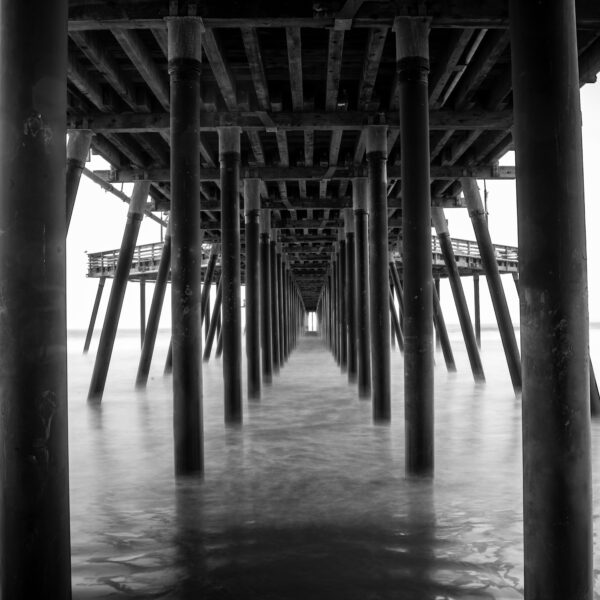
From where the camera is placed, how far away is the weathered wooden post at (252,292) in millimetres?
11766

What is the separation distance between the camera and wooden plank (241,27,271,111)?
7.21 meters

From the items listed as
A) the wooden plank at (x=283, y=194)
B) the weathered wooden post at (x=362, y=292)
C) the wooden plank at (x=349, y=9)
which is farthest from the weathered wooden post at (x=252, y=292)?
the wooden plank at (x=349, y=9)

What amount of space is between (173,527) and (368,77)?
6470 millimetres

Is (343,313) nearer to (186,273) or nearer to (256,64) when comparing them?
(256,64)

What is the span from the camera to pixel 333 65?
26.0 ft

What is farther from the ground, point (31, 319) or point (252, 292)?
point (252, 292)

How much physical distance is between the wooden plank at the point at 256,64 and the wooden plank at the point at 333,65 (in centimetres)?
89

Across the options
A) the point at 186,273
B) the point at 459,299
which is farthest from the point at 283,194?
the point at 186,273

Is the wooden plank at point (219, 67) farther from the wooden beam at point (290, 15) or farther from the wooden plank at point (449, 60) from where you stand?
the wooden plank at point (449, 60)

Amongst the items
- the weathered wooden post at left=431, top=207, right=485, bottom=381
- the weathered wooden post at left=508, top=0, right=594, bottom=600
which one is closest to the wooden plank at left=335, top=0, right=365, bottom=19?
the weathered wooden post at left=508, top=0, right=594, bottom=600

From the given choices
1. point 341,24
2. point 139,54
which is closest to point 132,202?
point 139,54

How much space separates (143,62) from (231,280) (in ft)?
10.8

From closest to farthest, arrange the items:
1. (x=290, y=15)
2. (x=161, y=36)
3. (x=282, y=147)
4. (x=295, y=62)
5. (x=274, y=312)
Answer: (x=290, y=15) → (x=161, y=36) → (x=295, y=62) → (x=282, y=147) → (x=274, y=312)

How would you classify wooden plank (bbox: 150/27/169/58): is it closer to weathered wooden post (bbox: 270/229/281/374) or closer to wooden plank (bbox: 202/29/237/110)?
wooden plank (bbox: 202/29/237/110)
